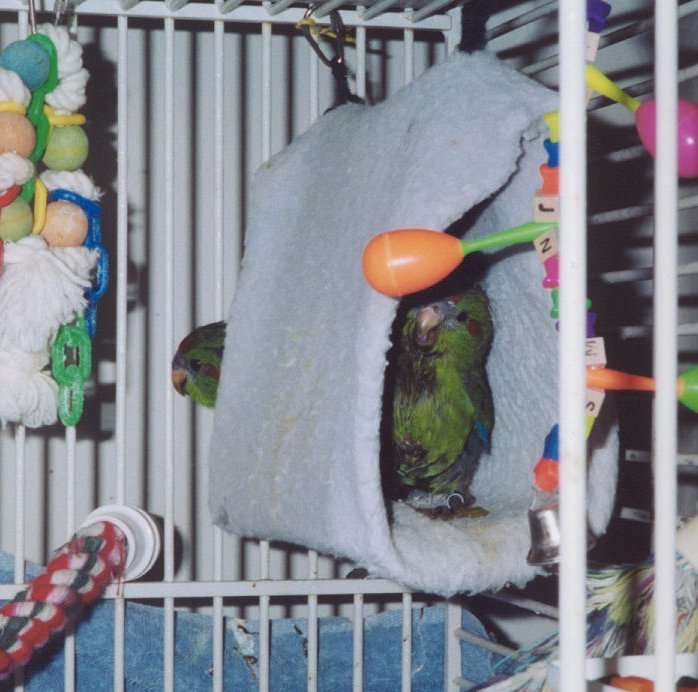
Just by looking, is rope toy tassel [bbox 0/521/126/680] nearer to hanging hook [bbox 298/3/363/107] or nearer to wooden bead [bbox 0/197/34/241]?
wooden bead [bbox 0/197/34/241]

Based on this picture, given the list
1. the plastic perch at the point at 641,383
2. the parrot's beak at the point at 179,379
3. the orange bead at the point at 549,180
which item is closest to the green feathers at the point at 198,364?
the parrot's beak at the point at 179,379

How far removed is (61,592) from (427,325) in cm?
42

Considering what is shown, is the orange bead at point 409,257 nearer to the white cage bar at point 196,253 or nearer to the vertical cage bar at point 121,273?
the white cage bar at point 196,253

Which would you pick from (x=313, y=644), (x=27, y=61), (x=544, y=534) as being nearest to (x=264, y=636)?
(x=313, y=644)

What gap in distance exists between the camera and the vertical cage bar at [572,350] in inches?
15.1

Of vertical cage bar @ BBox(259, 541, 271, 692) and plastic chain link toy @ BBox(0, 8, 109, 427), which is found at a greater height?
plastic chain link toy @ BBox(0, 8, 109, 427)

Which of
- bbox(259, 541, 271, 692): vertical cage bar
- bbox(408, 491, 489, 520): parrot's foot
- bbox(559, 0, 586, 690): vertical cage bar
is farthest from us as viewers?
bbox(259, 541, 271, 692): vertical cage bar

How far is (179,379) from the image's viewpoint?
101cm

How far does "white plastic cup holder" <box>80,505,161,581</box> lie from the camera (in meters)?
0.94

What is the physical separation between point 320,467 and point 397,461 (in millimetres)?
262

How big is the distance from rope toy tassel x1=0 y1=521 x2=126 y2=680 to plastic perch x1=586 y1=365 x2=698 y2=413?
0.57 metres

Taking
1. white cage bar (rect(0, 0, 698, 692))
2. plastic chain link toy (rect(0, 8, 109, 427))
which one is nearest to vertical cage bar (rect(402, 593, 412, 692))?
white cage bar (rect(0, 0, 698, 692))

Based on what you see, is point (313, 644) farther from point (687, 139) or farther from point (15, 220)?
point (687, 139)

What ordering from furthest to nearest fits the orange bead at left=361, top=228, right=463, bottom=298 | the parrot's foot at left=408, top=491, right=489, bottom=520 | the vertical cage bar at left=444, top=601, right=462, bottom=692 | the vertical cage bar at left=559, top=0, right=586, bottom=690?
the vertical cage bar at left=444, top=601, right=462, bottom=692 → the parrot's foot at left=408, top=491, right=489, bottom=520 → the orange bead at left=361, top=228, right=463, bottom=298 → the vertical cage bar at left=559, top=0, right=586, bottom=690
